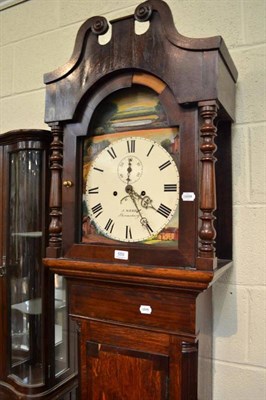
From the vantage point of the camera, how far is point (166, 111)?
873 millimetres

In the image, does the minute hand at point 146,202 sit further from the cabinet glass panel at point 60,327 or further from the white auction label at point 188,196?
the cabinet glass panel at point 60,327

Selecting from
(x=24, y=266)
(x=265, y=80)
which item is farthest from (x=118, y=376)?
(x=265, y=80)

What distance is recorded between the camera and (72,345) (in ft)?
4.42

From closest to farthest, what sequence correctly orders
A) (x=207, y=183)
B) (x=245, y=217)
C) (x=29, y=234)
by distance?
(x=207, y=183) → (x=245, y=217) → (x=29, y=234)

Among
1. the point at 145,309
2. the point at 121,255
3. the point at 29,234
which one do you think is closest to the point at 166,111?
the point at 121,255

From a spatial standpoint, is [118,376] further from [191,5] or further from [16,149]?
[191,5]

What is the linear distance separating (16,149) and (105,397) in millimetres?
→ 895

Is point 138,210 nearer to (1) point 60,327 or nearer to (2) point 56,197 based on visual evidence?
(2) point 56,197

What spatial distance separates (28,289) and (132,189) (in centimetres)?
69

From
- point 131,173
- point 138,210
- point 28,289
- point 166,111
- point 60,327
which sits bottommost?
point 60,327

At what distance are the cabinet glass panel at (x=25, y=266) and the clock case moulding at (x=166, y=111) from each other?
315 millimetres

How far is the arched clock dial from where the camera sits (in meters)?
0.89

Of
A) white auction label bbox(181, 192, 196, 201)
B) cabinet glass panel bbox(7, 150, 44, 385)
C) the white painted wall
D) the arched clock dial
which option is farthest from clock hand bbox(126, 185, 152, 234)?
cabinet glass panel bbox(7, 150, 44, 385)

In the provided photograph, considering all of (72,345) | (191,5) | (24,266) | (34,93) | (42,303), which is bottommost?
(72,345)
